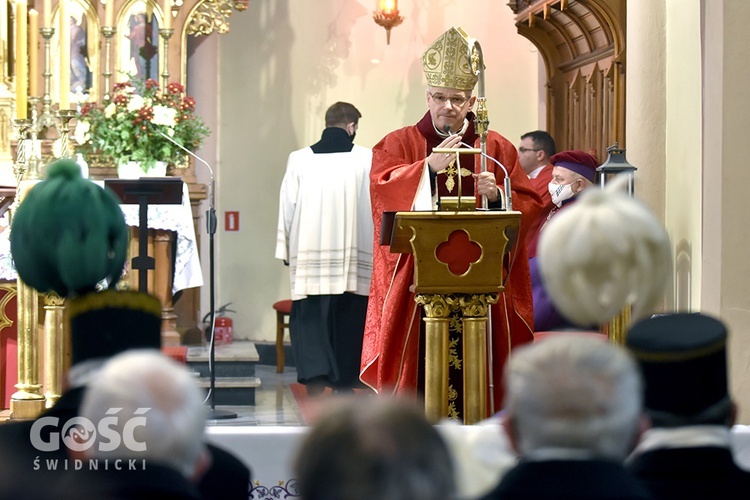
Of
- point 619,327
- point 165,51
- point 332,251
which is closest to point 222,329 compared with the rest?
point 332,251

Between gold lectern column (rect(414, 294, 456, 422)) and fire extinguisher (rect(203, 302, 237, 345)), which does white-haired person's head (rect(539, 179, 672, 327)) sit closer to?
gold lectern column (rect(414, 294, 456, 422))

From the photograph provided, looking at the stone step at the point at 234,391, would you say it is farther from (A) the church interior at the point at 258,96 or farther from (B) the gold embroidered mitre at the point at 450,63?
(B) the gold embroidered mitre at the point at 450,63

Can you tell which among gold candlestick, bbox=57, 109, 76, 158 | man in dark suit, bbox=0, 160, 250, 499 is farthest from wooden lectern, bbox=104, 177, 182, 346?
man in dark suit, bbox=0, 160, 250, 499

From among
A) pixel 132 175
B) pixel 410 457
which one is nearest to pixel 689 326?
pixel 410 457

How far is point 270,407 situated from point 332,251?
123 centimetres

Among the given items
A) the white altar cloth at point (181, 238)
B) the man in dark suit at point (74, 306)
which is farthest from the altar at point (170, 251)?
the man in dark suit at point (74, 306)

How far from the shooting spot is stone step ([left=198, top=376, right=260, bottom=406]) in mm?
9125

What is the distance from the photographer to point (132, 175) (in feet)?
31.5

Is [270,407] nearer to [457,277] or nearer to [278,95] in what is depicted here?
[278,95]

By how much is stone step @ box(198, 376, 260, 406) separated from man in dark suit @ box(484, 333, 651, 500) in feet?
23.3

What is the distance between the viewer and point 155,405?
6.91 ft

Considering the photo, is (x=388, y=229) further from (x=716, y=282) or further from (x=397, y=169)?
(x=716, y=282)

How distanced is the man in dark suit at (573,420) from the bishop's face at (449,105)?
12.8 ft

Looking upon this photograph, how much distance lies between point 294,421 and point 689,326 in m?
5.90
